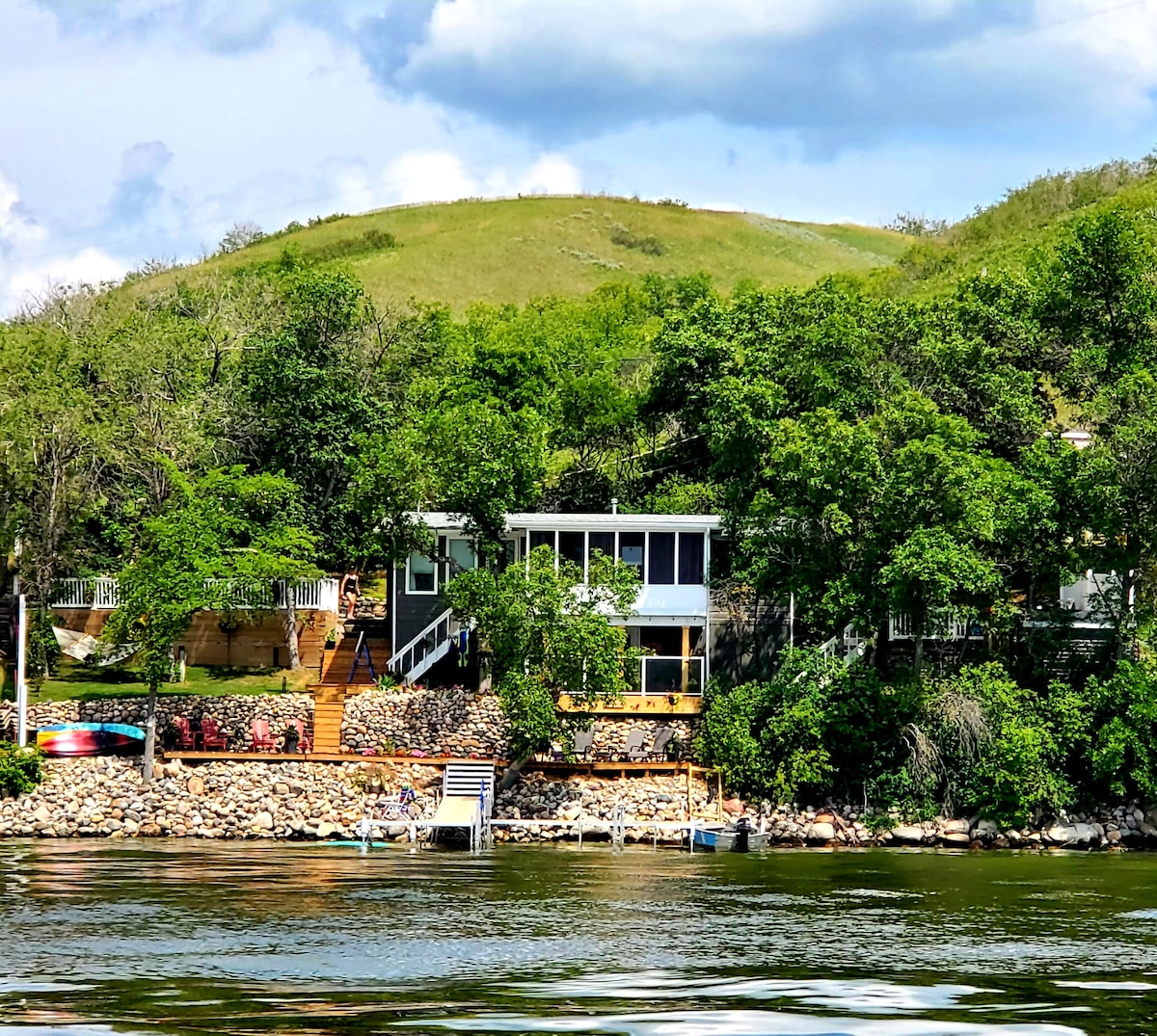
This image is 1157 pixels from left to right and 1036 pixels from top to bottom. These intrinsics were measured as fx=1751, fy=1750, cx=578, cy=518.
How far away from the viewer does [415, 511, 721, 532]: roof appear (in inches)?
1832

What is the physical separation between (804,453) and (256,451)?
20.3 m

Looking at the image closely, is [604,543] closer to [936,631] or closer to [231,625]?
[936,631]

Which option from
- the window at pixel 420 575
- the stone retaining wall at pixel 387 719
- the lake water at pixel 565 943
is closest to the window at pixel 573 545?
the window at pixel 420 575

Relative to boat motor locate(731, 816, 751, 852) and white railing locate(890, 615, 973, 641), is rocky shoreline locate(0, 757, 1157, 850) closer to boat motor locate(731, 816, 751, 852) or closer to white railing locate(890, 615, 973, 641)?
boat motor locate(731, 816, 751, 852)

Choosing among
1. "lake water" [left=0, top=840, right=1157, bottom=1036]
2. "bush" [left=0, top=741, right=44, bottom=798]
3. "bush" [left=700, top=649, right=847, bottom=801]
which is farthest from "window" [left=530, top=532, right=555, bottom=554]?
"bush" [left=0, top=741, right=44, bottom=798]

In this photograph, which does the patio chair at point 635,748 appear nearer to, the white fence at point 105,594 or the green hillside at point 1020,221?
the white fence at point 105,594

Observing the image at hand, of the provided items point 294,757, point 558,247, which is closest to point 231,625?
point 294,757

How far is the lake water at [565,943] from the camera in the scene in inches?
834

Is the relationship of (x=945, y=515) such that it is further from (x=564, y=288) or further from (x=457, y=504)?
(x=564, y=288)

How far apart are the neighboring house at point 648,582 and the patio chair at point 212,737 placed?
17.7 ft

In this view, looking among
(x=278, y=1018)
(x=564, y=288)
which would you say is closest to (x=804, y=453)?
(x=278, y=1018)

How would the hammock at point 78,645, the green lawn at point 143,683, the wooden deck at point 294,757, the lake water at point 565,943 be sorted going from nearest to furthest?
1. the lake water at point 565,943
2. the wooden deck at point 294,757
3. the green lawn at point 143,683
4. the hammock at point 78,645

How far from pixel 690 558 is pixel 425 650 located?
7642 millimetres

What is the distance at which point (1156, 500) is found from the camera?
4194 cm
